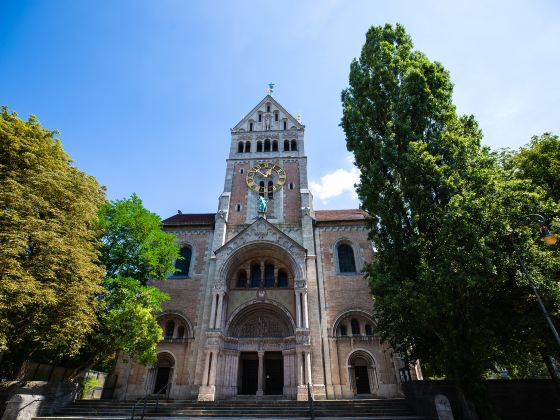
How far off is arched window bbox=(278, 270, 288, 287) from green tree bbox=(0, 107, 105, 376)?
42.4 feet

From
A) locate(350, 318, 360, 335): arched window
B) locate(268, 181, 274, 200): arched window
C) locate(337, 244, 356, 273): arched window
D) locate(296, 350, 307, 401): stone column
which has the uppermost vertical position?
locate(268, 181, 274, 200): arched window

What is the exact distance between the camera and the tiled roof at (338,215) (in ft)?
82.4

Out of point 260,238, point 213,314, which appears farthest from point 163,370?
point 260,238

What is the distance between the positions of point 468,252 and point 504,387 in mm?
8913

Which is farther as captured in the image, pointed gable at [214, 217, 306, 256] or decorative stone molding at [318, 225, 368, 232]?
decorative stone molding at [318, 225, 368, 232]

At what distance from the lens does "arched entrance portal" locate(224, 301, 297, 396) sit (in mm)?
20188

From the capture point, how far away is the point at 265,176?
1109 inches

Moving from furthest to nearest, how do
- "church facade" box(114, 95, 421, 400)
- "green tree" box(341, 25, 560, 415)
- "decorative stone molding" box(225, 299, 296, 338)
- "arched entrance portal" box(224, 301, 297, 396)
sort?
1. "decorative stone molding" box(225, 299, 296, 338)
2. "arched entrance portal" box(224, 301, 297, 396)
3. "church facade" box(114, 95, 421, 400)
4. "green tree" box(341, 25, 560, 415)

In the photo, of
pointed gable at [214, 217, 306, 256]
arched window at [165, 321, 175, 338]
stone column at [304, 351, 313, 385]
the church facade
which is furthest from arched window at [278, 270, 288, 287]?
arched window at [165, 321, 175, 338]

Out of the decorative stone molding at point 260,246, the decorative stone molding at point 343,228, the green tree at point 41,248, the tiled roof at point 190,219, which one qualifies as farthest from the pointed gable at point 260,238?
the green tree at point 41,248

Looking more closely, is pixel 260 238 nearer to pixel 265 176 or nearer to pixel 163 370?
pixel 265 176

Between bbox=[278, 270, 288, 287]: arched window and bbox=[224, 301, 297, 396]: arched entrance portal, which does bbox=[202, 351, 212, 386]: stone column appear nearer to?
bbox=[224, 301, 297, 396]: arched entrance portal

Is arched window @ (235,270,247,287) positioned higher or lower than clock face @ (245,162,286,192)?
lower

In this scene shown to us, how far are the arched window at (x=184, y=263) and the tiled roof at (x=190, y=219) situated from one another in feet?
7.57
